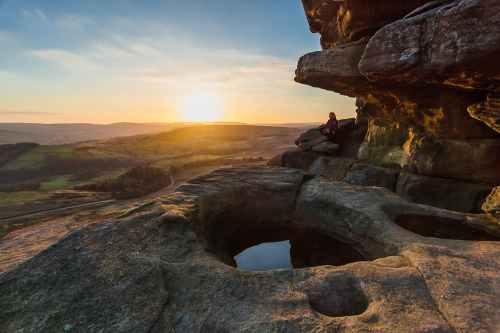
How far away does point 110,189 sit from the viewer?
34656mm

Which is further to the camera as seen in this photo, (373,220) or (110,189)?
(110,189)

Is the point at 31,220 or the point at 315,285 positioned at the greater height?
the point at 315,285

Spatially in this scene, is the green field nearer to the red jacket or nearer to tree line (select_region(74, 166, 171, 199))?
tree line (select_region(74, 166, 171, 199))

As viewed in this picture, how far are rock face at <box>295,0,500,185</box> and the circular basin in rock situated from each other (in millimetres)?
4426

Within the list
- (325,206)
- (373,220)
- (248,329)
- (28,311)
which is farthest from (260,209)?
(28,311)

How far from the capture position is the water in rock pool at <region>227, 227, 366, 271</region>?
8.71m

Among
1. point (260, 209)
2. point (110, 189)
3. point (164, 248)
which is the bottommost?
point (110, 189)

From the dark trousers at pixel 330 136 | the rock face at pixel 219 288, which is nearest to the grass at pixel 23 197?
the rock face at pixel 219 288

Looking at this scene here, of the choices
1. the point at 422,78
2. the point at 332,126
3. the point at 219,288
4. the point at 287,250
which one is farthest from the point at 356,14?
the point at 219,288

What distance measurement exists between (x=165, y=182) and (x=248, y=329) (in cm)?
3442

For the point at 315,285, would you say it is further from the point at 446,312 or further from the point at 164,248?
the point at 164,248

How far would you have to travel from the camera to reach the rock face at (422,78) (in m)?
8.57

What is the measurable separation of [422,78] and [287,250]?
905cm

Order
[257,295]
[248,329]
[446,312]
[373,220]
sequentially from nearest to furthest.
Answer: [248,329], [446,312], [257,295], [373,220]
